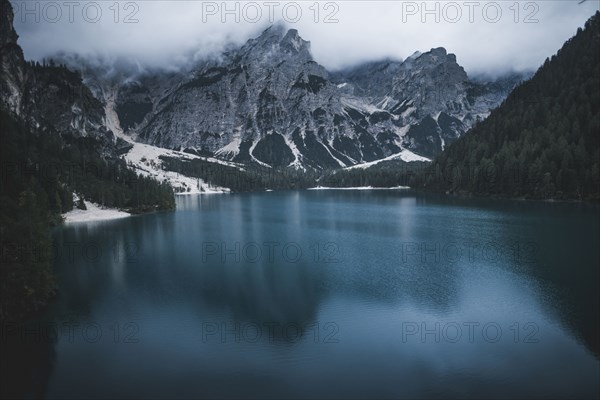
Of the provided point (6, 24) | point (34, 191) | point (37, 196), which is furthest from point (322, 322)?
point (6, 24)

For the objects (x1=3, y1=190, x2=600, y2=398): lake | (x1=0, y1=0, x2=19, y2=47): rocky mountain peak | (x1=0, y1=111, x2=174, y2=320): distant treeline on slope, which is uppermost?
(x1=0, y1=0, x2=19, y2=47): rocky mountain peak

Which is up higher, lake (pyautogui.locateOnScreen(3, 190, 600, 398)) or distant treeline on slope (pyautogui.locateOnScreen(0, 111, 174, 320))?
distant treeline on slope (pyautogui.locateOnScreen(0, 111, 174, 320))

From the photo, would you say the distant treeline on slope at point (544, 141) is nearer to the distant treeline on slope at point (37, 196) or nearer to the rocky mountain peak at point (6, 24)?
the distant treeline on slope at point (37, 196)

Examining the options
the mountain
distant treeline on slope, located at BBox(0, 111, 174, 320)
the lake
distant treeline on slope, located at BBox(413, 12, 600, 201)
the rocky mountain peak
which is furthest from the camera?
the rocky mountain peak

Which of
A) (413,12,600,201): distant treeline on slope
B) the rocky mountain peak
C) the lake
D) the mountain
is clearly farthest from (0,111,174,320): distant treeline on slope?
(413,12,600,201): distant treeline on slope

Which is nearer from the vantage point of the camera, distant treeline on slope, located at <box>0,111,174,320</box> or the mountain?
distant treeline on slope, located at <box>0,111,174,320</box>

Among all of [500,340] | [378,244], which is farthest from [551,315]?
[378,244]

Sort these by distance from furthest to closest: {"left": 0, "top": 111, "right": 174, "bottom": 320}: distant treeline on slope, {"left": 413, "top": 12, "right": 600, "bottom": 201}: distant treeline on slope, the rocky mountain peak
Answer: the rocky mountain peak, {"left": 413, "top": 12, "right": 600, "bottom": 201}: distant treeline on slope, {"left": 0, "top": 111, "right": 174, "bottom": 320}: distant treeline on slope

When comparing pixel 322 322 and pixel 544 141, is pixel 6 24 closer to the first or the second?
pixel 322 322

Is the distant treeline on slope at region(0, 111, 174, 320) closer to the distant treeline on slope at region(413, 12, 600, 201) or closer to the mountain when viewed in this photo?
the mountain

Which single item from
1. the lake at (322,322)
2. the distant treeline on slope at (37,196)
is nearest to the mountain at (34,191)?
the distant treeline on slope at (37,196)
